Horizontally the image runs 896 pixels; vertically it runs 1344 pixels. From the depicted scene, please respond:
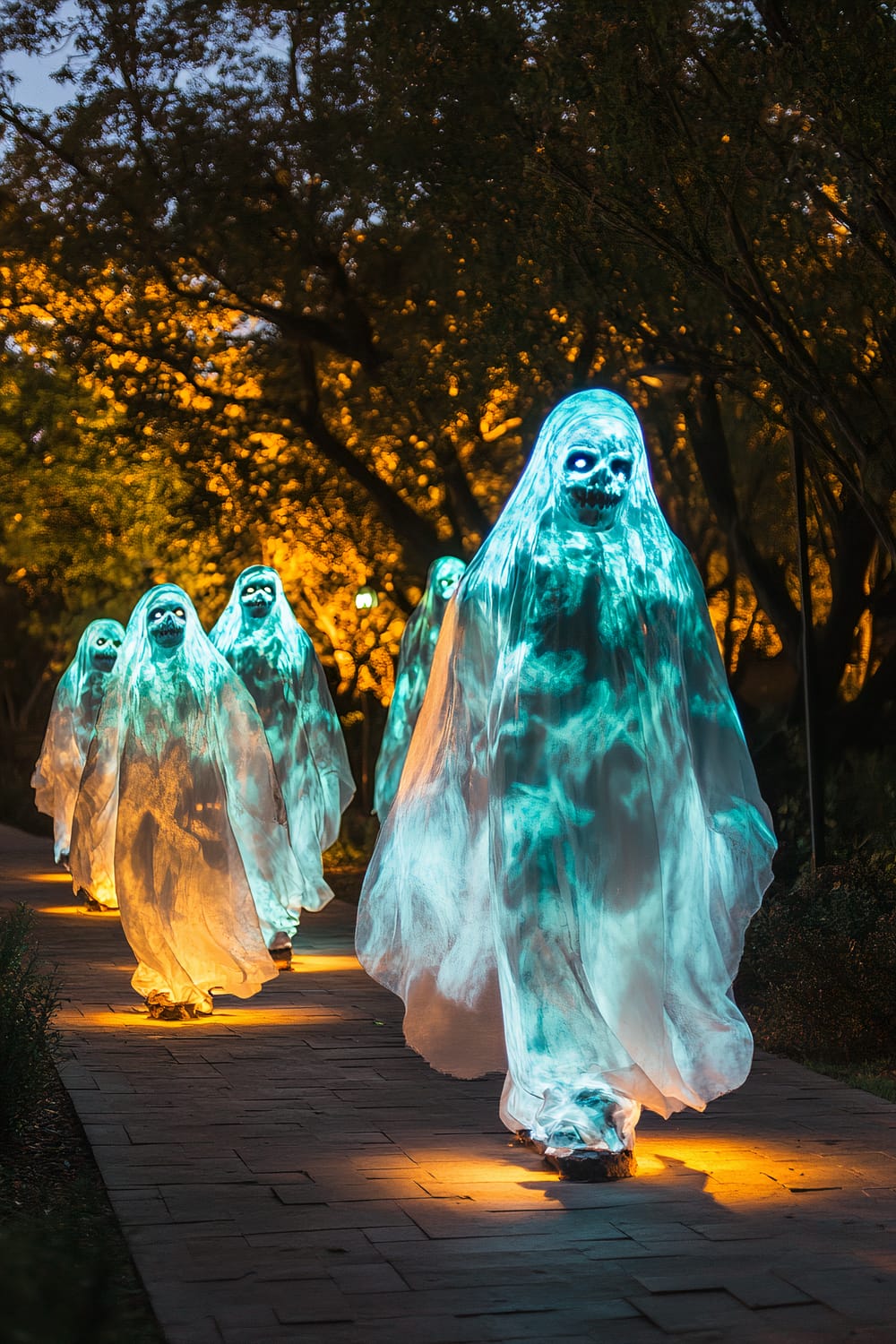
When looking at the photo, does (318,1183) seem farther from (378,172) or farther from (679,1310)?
(378,172)

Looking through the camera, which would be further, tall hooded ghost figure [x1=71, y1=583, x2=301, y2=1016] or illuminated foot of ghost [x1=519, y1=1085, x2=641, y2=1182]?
tall hooded ghost figure [x1=71, y1=583, x2=301, y2=1016]

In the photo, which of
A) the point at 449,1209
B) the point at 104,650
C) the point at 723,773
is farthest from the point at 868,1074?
the point at 104,650

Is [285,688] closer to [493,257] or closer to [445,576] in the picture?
[445,576]

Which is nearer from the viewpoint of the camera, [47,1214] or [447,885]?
[47,1214]

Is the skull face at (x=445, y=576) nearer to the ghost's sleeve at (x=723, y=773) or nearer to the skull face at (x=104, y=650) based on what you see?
the skull face at (x=104, y=650)

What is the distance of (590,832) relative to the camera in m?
6.32

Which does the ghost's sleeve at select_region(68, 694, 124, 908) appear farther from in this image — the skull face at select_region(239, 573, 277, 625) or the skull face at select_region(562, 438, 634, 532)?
the skull face at select_region(562, 438, 634, 532)

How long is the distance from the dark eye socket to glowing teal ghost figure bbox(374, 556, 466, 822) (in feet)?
29.0

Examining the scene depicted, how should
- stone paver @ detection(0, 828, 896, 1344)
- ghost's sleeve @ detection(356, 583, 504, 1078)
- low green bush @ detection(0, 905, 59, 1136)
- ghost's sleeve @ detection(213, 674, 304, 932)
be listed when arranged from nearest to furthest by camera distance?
stone paver @ detection(0, 828, 896, 1344), ghost's sleeve @ detection(356, 583, 504, 1078), low green bush @ detection(0, 905, 59, 1136), ghost's sleeve @ detection(213, 674, 304, 932)

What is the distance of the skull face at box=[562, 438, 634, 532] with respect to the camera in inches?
253

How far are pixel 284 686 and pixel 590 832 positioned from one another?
25.5 ft

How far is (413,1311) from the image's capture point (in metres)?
4.67

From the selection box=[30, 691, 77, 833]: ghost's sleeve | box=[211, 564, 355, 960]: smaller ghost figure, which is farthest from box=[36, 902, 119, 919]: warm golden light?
box=[30, 691, 77, 833]: ghost's sleeve

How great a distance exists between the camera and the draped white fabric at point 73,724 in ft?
71.1
